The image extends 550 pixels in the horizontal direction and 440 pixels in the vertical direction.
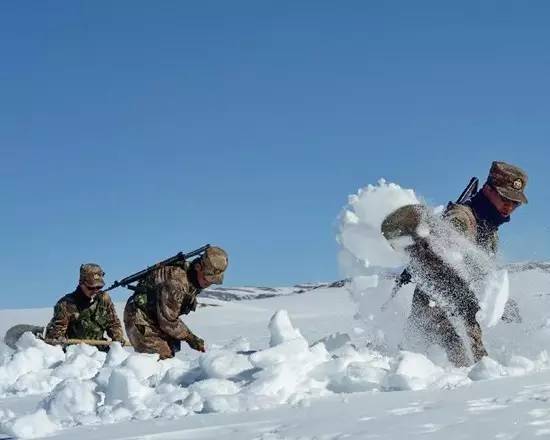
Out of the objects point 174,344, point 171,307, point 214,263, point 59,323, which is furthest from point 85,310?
point 214,263

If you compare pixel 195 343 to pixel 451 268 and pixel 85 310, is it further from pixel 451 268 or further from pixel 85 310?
pixel 451 268

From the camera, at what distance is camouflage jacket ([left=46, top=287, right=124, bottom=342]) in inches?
361

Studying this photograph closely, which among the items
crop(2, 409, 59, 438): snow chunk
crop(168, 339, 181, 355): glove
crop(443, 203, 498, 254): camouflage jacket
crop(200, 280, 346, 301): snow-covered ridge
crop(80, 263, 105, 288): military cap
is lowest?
crop(2, 409, 59, 438): snow chunk

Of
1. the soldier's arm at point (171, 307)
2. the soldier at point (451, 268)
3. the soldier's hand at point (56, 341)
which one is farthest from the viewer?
the soldier's hand at point (56, 341)

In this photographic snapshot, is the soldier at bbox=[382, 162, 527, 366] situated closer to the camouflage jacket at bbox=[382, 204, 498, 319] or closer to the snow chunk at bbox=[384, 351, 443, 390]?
the camouflage jacket at bbox=[382, 204, 498, 319]

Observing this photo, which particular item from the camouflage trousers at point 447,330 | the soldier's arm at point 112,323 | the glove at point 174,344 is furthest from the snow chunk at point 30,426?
the soldier's arm at point 112,323

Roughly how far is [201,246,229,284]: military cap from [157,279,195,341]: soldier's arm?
0.26 meters

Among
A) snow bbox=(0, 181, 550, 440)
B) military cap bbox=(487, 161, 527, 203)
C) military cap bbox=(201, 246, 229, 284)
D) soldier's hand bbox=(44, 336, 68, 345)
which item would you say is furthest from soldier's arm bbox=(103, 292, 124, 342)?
military cap bbox=(487, 161, 527, 203)

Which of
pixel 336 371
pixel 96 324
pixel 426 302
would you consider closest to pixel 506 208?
pixel 426 302

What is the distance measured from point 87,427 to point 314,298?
24472 mm

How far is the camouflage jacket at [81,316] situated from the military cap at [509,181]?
4990 millimetres

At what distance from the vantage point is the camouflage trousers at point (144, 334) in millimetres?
7387

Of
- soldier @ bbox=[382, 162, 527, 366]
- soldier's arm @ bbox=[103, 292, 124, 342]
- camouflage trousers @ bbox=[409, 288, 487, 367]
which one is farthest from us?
soldier's arm @ bbox=[103, 292, 124, 342]

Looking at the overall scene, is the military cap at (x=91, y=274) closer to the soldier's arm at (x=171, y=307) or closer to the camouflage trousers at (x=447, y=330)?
the soldier's arm at (x=171, y=307)
